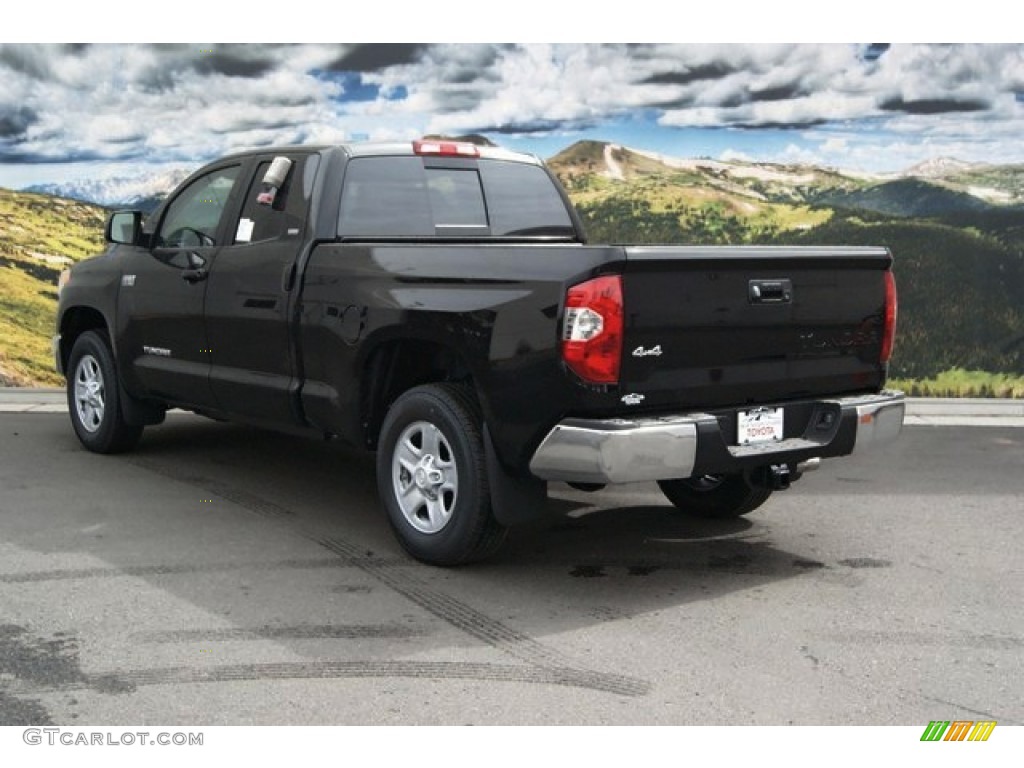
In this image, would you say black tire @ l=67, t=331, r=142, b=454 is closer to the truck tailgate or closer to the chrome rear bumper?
the chrome rear bumper

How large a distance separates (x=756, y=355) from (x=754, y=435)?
0.34 meters

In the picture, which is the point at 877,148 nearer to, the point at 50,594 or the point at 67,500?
the point at 67,500

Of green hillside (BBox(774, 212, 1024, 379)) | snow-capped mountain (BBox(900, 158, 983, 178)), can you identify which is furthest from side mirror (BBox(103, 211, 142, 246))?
snow-capped mountain (BBox(900, 158, 983, 178))

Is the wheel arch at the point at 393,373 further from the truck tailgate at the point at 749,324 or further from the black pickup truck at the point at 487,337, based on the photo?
the truck tailgate at the point at 749,324

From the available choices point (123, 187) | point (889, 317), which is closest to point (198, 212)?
point (889, 317)

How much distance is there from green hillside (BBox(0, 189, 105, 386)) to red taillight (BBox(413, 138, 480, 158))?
677cm

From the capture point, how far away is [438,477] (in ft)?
18.2

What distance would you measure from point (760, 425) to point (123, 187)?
8.84m

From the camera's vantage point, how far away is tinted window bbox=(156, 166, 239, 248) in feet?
23.4

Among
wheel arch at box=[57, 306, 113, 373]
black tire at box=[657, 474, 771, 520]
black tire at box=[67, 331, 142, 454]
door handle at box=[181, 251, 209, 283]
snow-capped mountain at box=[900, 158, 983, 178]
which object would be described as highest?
snow-capped mountain at box=[900, 158, 983, 178]

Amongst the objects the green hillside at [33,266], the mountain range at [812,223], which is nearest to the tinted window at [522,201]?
the mountain range at [812,223]

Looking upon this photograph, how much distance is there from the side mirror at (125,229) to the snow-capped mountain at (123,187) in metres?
4.77

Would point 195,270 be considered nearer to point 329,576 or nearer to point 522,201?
point 522,201

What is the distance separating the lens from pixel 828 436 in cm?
554
